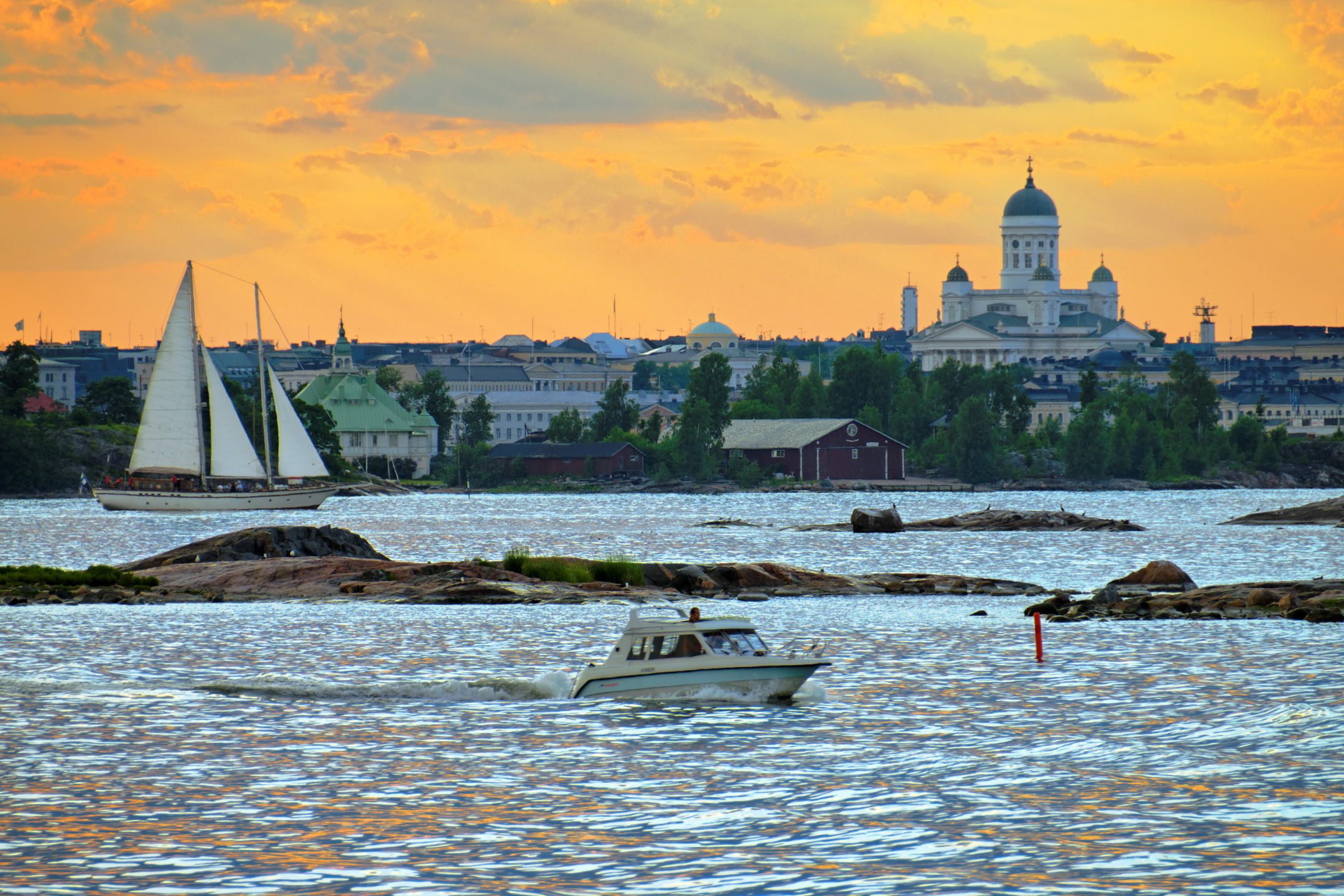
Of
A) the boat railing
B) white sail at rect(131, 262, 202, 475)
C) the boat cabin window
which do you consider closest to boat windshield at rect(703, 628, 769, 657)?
the boat cabin window

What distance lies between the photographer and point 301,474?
426 feet

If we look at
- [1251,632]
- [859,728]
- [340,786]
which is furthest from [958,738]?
[1251,632]

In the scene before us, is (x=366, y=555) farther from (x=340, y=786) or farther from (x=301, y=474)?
(x=301, y=474)

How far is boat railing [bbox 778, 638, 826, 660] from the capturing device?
34341 millimetres

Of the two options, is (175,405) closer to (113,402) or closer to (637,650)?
(113,402)

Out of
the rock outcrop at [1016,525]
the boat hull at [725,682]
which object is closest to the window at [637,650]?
the boat hull at [725,682]

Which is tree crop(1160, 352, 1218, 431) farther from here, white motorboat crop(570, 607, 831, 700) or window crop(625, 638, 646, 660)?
window crop(625, 638, 646, 660)

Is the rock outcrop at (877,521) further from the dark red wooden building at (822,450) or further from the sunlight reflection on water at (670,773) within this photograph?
the dark red wooden building at (822,450)

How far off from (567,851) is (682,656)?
35.6ft

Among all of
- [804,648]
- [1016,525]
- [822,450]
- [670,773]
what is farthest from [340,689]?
[822,450]

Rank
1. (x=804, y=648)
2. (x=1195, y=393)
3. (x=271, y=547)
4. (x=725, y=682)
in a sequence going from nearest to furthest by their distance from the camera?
(x=725, y=682), (x=804, y=648), (x=271, y=547), (x=1195, y=393)

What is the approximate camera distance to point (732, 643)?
3369 centimetres

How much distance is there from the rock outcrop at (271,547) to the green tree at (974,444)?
386ft

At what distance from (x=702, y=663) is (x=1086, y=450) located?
15436 cm
